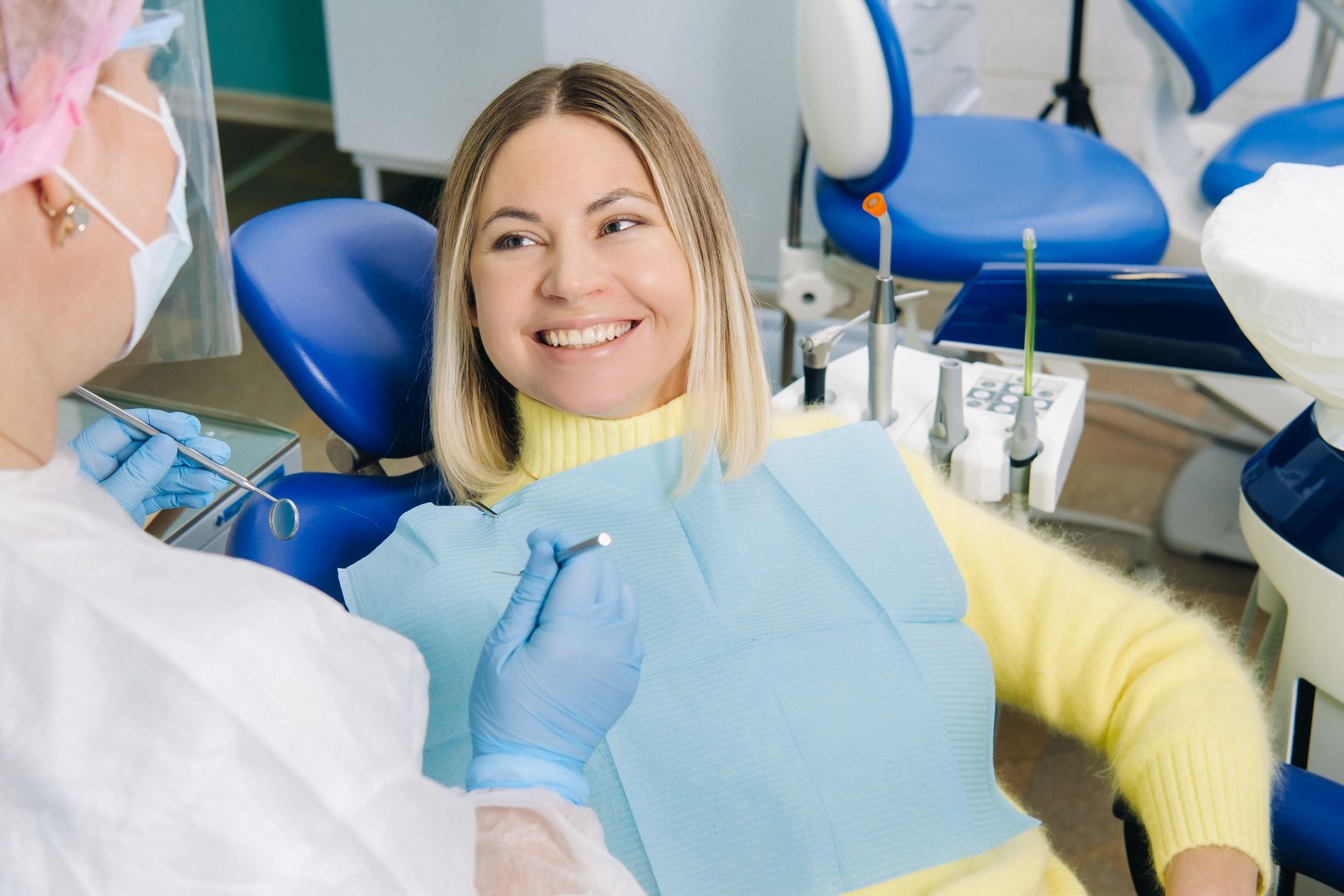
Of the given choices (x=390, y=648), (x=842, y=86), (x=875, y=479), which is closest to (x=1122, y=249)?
(x=842, y=86)

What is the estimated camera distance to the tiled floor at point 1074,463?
1.84 metres

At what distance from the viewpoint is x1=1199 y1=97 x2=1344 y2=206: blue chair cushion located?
218cm

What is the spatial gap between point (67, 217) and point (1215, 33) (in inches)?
87.3

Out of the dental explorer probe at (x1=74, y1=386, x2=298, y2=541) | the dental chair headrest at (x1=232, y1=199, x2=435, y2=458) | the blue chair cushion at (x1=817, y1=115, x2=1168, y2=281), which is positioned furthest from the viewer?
the blue chair cushion at (x1=817, y1=115, x2=1168, y2=281)

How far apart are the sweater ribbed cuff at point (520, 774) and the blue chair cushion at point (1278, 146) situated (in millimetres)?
1751

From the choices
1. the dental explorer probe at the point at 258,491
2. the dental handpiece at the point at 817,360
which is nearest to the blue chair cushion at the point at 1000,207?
the dental handpiece at the point at 817,360

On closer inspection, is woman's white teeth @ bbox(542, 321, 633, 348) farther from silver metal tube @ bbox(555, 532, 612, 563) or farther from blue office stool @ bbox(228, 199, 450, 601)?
silver metal tube @ bbox(555, 532, 612, 563)

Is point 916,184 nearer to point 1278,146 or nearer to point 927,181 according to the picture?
point 927,181

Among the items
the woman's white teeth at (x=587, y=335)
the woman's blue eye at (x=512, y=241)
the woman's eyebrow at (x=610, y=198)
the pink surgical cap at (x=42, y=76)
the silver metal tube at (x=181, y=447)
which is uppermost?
the pink surgical cap at (x=42, y=76)

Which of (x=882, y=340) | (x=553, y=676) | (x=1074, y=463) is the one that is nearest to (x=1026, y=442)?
(x=882, y=340)

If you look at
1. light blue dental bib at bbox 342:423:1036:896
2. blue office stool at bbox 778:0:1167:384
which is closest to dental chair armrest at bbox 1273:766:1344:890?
light blue dental bib at bbox 342:423:1036:896

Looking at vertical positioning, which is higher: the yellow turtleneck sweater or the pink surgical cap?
the pink surgical cap

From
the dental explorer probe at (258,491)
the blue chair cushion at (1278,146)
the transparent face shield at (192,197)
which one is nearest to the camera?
the transparent face shield at (192,197)

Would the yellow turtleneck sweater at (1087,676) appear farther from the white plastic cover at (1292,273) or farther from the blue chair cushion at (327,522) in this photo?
the white plastic cover at (1292,273)
